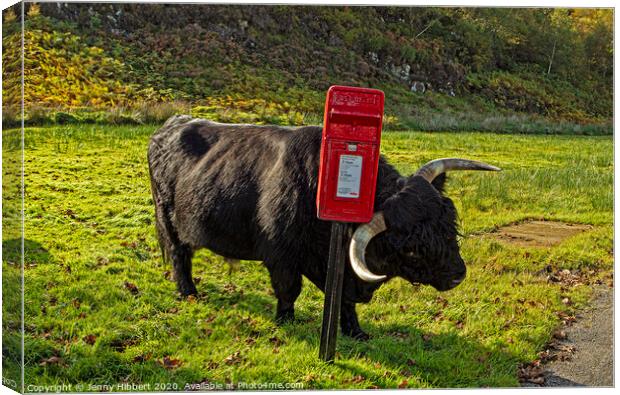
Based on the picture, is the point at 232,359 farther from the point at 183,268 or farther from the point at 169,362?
the point at 183,268

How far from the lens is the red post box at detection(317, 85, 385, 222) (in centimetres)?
610

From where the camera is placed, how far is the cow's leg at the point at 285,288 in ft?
22.1

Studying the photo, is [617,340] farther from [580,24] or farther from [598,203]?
[580,24]

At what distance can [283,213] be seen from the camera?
661cm

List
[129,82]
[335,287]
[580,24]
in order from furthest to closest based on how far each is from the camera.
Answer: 1. [580,24]
2. [129,82]
3. [335,287]

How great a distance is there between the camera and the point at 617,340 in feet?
23.7

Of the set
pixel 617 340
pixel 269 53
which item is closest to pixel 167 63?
pixel 269 53

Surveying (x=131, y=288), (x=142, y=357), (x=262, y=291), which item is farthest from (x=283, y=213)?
(x=142, y=357)

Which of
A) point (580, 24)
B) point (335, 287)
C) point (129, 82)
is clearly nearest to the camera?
point (335, 287)

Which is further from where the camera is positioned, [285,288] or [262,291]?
[262,291]

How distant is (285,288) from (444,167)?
152cm

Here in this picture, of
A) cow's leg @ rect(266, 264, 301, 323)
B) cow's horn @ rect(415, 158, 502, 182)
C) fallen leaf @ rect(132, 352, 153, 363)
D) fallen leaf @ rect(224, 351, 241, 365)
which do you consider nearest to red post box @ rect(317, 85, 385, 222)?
cow's horn @ rect(415, 158, 502, 182)

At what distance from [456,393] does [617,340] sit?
4.99 feet

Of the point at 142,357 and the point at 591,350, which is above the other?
the point at 591,350
